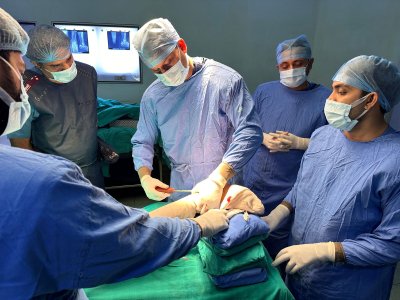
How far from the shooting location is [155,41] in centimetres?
142

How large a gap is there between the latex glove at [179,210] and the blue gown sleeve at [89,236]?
51 cm

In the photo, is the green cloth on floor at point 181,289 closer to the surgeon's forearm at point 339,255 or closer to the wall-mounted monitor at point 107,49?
the surgeon's forearm at point 339,255

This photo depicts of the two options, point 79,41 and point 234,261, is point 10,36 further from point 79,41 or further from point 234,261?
point 79,41

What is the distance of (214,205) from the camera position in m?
1.42

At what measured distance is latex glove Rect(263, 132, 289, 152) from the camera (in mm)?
1869

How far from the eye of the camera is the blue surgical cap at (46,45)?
A: 5.57 feet

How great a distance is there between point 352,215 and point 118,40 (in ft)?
10.4

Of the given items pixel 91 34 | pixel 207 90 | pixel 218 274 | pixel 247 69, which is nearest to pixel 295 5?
pixel 247 69

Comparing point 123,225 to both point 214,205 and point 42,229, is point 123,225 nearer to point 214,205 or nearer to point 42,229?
point 42,229

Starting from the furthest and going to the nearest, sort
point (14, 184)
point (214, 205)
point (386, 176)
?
point (214, 205), point (386, 176), point (14, 184)

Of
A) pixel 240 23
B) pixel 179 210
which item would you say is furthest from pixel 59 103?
pixel 240 23

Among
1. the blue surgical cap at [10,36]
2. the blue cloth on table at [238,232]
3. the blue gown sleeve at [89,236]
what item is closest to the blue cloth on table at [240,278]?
the blue cloth on table at [238,232]

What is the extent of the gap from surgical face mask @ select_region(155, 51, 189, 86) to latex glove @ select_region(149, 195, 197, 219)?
62cm

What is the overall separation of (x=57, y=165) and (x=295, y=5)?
3.80 m
